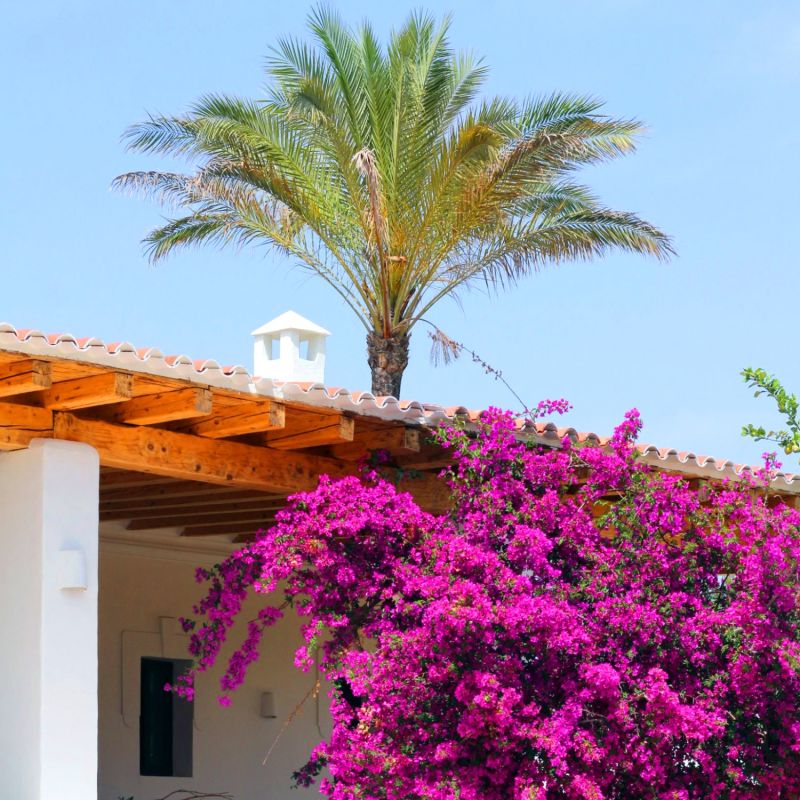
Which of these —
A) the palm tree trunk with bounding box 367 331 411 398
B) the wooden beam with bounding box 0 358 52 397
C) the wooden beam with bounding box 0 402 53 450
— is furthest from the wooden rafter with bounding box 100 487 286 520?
the palm tree trunk with bounding box 367 331 411 398

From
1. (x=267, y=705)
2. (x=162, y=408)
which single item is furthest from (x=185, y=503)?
(x=162, y=408)

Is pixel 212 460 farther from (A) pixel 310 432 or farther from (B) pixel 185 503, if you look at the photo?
(B) pixel 185 503

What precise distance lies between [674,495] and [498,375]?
4.91 ft

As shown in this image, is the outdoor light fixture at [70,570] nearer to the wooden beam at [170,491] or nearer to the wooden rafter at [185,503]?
the wooden beam at [170,491]

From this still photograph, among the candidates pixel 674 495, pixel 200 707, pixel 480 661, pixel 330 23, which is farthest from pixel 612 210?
pixel 480 661

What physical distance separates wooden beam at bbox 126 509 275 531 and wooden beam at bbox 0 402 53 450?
12.5 ft

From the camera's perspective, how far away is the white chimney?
39.0ft

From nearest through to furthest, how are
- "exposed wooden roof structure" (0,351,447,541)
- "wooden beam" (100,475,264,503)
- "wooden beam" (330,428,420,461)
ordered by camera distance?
"exposed wooden roof structure" (0,351,447,541), "wooden beam" (330,428,420,461), "wooden beam" (100,475,264,503)

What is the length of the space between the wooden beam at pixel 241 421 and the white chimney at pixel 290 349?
288 centimetres

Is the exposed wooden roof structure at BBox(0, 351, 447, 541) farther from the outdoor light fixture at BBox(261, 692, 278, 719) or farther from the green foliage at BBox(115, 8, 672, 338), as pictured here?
the green foliage at BBox(115, 8, 672, 338)

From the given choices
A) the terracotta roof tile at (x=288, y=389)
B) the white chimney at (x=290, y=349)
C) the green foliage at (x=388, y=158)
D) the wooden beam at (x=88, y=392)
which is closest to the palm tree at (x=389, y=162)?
the green foliage at (x=388, y=158)

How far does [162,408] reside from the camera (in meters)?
8.25

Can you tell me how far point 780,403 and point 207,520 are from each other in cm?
526

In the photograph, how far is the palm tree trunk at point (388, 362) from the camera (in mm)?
15711
